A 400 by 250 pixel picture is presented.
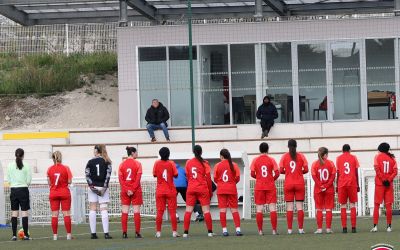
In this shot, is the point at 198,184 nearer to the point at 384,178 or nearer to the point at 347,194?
the point at 347,194

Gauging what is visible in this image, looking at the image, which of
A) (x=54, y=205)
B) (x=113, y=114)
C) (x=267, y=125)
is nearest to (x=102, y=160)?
(x=54, y=205)

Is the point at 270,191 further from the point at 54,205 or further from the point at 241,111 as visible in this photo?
the point at 241,111

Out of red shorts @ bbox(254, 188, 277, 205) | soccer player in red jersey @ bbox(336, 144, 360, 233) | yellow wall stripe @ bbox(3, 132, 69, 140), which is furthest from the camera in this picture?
yellow wall stripe @ bbox(3, 132, 69, 140)

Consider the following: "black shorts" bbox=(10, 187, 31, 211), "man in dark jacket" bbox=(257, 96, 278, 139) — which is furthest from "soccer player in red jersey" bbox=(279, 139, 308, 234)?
"man in dark jacket" bbox=(257, 96, 278, 139)

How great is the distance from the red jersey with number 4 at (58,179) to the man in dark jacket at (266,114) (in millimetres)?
17522

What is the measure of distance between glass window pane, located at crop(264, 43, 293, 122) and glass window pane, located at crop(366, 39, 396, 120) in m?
2.66

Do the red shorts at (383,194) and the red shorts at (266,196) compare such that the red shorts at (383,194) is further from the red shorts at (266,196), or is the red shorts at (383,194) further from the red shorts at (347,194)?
the red shorts at (266,196)

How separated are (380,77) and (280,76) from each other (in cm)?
337

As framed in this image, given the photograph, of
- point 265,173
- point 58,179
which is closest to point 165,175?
point 265,173

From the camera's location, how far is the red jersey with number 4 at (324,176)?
24.9 metres

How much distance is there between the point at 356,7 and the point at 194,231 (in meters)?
22.7

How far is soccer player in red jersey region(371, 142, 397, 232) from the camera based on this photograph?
24.9 m

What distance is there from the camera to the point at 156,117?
138ft

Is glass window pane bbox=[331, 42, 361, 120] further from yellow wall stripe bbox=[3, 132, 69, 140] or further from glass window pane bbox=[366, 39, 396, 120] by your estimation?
yellow wall stripe bbox=[3, 132, 69, 140]
